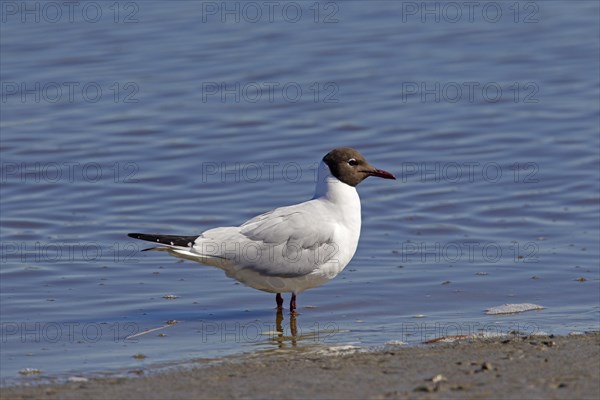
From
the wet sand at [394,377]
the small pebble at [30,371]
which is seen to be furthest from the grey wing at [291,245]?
the small pebble at [30,371]

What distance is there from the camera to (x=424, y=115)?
1395 centimetres

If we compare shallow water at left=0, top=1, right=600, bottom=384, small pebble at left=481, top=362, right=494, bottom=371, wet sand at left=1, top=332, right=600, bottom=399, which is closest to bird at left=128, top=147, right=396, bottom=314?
shallow water at left=0, top=1, right=600, bottom=384

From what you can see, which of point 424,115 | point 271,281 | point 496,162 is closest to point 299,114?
point 424,115

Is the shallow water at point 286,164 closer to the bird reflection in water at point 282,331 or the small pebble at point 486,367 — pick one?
the bird reflection in water at point 282,331

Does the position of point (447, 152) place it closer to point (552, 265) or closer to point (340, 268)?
point (552, 265)

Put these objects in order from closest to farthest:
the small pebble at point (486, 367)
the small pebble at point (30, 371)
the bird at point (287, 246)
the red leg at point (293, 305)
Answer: the small pebble at point (486, 367)
the small pebble at point (30, 371)
the bird at point (287, 246)
the red leg at point (293, 305)

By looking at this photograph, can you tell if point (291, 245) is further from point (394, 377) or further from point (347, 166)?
point (394, 377)

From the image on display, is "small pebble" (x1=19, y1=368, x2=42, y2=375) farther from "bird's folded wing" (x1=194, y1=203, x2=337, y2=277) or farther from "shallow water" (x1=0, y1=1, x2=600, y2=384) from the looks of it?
"bird's folded wing" (x1=194, y1=203, x2=337, y2=277)

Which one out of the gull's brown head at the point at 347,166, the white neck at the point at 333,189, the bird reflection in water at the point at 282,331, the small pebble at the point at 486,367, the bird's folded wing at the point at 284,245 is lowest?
the bird reflection in water at the point at 282,331

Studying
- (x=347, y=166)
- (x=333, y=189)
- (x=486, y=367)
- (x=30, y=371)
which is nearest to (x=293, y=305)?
(x=333, y=189)

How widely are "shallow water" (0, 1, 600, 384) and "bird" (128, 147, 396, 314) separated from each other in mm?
332

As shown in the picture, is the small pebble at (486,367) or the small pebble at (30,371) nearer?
the small pebble at (486,367)

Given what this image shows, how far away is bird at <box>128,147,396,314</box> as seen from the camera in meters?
7.84

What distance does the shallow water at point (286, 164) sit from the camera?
7.93 meters
